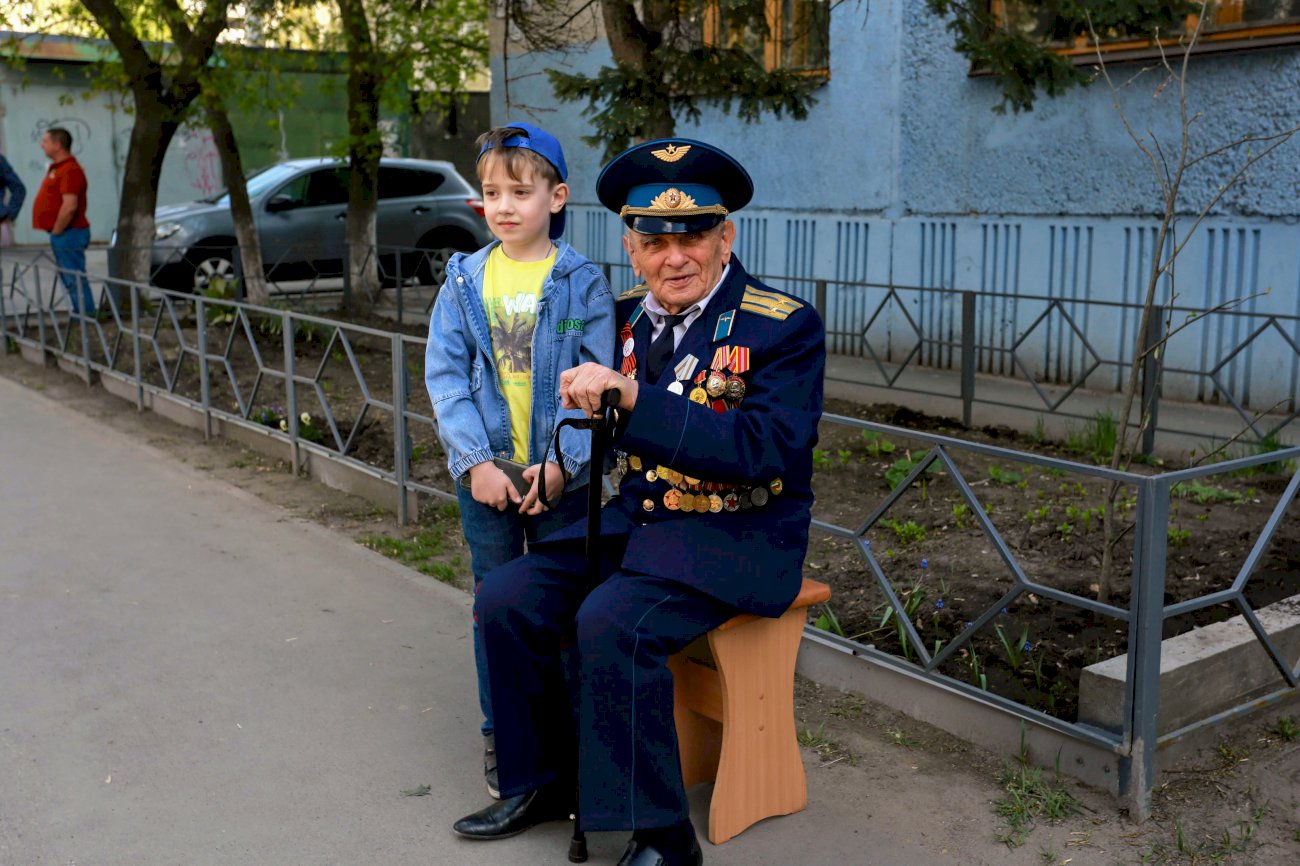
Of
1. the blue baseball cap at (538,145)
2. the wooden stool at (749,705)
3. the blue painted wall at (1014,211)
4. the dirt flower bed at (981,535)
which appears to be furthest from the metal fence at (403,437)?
the blue painted wall at (1014,211)

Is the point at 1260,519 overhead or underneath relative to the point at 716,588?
underneath

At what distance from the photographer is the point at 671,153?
330 cm

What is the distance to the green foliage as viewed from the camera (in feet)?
21.6

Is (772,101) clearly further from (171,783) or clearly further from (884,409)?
(171,783)

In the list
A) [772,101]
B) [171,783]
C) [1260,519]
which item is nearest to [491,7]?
[772,101]

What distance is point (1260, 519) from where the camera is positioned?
5809 mm

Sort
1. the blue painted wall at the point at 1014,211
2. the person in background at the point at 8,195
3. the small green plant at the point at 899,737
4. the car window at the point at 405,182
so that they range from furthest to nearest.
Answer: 1. the car window at the point at 405,182
2. the person in background at the point at 8,195
3. the blue painted wall at the point at 1014,211
4. the small green plant at the point at 899,737

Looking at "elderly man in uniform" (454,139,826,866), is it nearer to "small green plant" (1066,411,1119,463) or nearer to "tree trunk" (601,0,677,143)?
"tree trunk" (601,0,677,143)

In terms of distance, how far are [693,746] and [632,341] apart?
1.12m

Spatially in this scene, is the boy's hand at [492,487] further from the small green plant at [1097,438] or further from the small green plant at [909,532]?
the small green plant at [1097,438]

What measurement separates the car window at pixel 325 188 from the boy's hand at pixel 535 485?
516 inches

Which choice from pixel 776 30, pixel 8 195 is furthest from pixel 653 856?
pixel 8 195

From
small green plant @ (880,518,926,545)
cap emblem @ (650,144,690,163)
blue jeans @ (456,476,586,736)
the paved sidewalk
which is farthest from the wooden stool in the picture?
small green plant @ (880,518,926,545)

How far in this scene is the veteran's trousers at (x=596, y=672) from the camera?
3.13m
